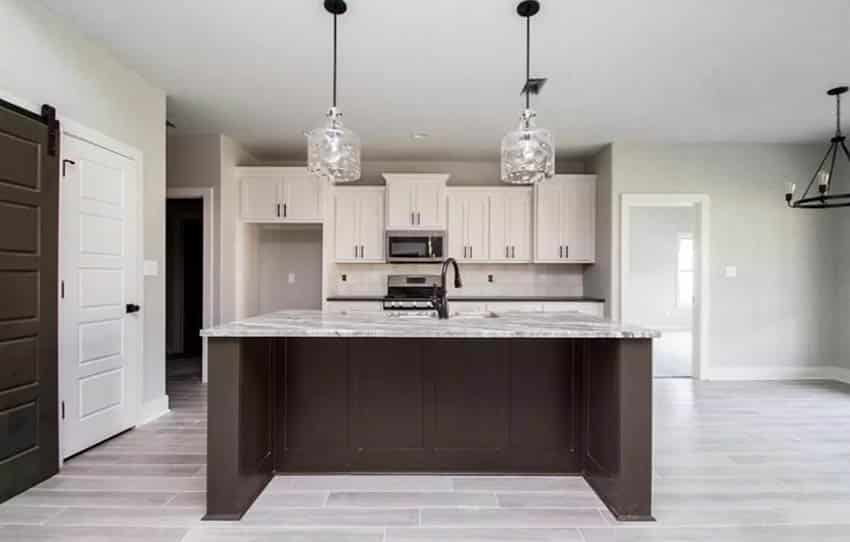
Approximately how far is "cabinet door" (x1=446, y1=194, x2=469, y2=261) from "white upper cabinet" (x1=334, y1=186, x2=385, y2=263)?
0.79 metres

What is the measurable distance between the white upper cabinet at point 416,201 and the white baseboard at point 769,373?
3391 mm

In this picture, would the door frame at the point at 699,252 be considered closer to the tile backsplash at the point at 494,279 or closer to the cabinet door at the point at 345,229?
the tile backsplash at the point at 494,279

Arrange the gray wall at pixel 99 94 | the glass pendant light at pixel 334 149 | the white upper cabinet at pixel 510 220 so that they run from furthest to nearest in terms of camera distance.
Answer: the white upper cabinet at pixel 510 220
the glass pendant light at pixel 334 149
the gray wall at pixel 99 94

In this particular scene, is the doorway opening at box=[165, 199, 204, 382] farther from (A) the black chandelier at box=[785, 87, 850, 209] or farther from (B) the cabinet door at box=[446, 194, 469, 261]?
(A) the black chandelier at box=[785, 87, 850, 209]

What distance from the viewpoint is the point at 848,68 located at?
3.31 meters

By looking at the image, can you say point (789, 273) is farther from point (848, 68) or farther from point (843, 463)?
point (843, 463)

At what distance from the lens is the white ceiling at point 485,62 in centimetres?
263

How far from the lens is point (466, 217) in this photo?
18.3 feet

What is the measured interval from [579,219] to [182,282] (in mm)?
5404

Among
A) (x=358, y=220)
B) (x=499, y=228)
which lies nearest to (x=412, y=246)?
(x=358, y=220)

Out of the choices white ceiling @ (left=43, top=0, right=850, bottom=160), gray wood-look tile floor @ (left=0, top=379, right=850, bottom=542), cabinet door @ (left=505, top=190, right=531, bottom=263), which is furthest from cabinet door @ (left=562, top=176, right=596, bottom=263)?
gray wood-look tile floor @ (left=0, top=379, right=850, bottom=542)

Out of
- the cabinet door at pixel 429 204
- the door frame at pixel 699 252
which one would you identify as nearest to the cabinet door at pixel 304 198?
the cabinet door at pixel 429 204

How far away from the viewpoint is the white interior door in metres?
2.79

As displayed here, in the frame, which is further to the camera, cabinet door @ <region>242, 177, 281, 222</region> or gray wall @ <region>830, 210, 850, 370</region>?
cabinet door @ <region>242, 177, 281, 222</region>
